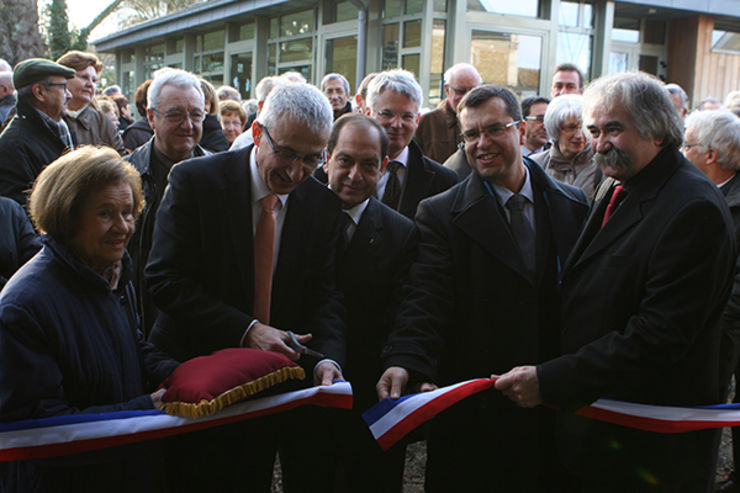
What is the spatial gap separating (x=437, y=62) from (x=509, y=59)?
161 centimetres

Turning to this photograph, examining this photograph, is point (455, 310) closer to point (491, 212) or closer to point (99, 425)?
point (491, 212)

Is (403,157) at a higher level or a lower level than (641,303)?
higher

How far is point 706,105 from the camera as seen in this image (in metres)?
7.86

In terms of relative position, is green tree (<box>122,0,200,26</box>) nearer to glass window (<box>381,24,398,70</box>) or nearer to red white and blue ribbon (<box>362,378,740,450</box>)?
glass window (<box>381,24,398,70</box>)

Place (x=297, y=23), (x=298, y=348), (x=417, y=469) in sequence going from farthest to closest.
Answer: (x=297, y=23), (x=417, y=469), (x=298, y=348)

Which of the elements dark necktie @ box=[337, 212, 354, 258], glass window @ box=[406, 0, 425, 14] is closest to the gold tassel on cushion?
dark necktie @ box=[337, 212, 354, 258]

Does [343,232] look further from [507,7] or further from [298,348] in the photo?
[507,7]

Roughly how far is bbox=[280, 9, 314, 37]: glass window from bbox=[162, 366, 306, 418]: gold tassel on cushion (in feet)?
50.9

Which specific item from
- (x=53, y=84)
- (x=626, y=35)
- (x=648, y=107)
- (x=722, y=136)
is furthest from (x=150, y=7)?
(x=648, y=107)

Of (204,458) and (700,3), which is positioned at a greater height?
(700,3)

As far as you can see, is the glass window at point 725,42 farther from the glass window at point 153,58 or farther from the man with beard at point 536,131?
the glass window at point 153,58

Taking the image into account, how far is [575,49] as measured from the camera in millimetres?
14281

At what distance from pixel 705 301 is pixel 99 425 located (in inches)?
87.8

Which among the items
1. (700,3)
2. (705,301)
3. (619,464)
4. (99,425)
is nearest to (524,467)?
(619,464)
